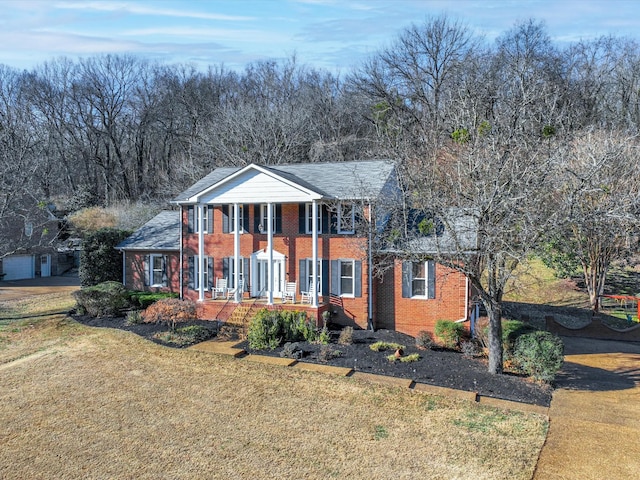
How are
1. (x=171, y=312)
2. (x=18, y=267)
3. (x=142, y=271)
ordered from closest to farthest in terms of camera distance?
(x=171, y=312)
(x=142, y=271)
(x=18, y=267)

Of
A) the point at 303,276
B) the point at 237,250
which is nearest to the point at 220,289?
the point at 237,250

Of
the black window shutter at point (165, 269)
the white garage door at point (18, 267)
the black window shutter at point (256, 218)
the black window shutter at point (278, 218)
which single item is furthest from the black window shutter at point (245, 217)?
the white garage door at point (18, 267)

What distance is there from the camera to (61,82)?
168ft

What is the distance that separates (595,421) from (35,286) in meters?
34.6

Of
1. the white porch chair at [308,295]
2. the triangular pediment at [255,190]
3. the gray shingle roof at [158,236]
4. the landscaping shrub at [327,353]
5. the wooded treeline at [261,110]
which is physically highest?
the wooded treeline at [261,110]

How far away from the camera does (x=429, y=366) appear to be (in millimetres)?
14688

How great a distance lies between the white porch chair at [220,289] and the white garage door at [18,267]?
22.7 metres

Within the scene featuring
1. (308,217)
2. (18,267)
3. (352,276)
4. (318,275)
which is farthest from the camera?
(18,267)

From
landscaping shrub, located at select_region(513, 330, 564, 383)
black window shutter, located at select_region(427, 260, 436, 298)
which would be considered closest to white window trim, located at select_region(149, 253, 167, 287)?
black window shutter, located at select_region(427, 260, 436, 298)

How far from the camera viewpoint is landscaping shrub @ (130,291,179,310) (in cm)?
2328

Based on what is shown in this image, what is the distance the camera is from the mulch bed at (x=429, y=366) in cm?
1268

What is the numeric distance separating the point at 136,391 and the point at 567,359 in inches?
555

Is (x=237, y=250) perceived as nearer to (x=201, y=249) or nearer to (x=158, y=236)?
(x=201, y=249)

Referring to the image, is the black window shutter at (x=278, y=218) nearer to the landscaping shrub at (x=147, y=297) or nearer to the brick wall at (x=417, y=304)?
the brick wall at (x=417, y=304)
